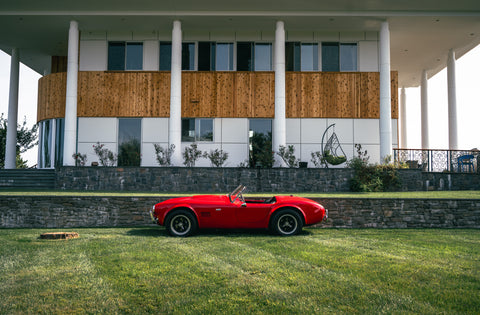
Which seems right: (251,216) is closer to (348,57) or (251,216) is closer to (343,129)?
(343,129)

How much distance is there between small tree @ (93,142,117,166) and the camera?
21420 millimetres

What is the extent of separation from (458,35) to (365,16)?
6.53 meters

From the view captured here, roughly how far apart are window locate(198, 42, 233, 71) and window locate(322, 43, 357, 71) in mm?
5352

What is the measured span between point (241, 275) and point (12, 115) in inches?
993

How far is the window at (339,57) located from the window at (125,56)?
34.2ft

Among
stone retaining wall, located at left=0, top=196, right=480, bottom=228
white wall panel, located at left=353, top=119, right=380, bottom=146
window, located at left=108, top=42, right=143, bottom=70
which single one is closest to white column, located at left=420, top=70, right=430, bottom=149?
white wall panel, located at left=353, top=119, right=380, bottom=146

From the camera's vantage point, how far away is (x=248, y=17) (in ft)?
70.1

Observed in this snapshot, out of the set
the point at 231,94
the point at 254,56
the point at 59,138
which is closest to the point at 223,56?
the point at 254,56

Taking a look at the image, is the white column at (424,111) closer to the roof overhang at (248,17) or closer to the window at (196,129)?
the roof overhang at (248,17)

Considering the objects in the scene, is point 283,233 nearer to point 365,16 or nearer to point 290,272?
point 290,272

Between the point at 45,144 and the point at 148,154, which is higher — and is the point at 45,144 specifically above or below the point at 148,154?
above

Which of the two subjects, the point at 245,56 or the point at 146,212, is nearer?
the point at 146,212

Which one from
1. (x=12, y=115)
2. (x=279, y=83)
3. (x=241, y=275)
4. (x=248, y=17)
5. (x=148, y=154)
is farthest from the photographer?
(x=12, y=115)

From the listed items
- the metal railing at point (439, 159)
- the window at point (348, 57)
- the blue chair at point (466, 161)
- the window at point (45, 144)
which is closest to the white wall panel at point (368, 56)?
the window at point (348, 57)
